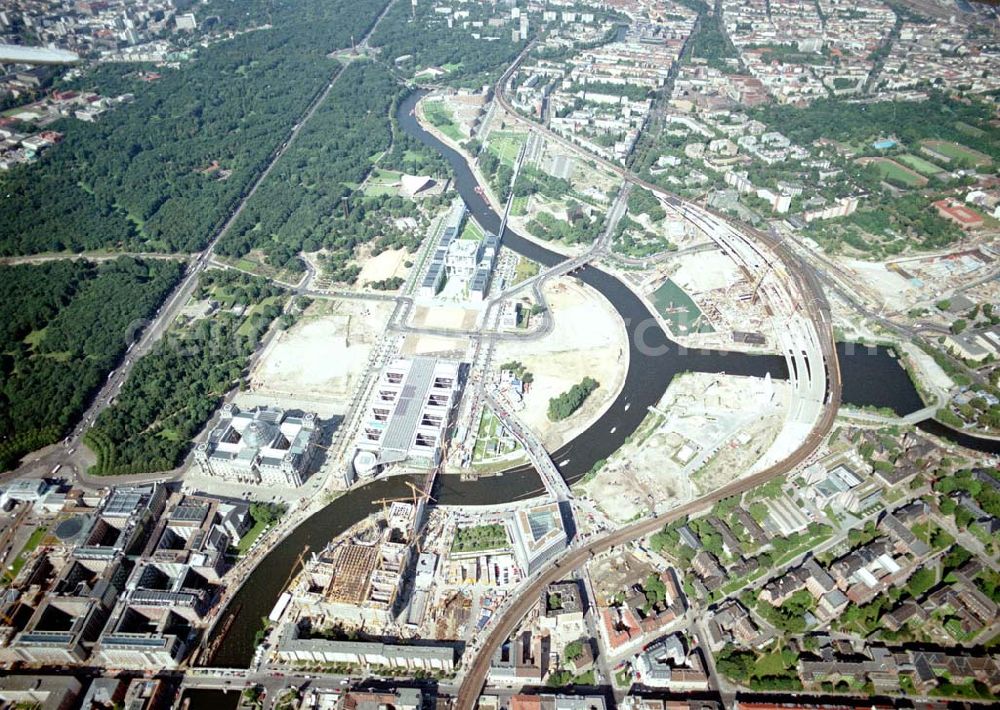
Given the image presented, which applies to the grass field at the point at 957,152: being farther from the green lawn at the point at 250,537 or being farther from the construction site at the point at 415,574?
the green lawn at the point at 250,537

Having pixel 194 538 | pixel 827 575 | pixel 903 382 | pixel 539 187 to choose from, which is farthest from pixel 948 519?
pixel 539 187

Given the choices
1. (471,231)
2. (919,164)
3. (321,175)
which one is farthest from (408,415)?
(919,164)

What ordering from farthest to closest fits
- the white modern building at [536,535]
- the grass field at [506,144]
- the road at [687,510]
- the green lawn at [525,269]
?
1. the grass field at [506,144]
2. the green lawn at [525,269]
3. the white modern building at [536,535]
4. the road at [687,510]

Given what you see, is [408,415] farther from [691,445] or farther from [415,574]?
[691,445]

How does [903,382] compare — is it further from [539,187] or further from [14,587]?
[14,587]

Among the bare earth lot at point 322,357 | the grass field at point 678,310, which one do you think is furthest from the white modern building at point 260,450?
the grass field at point 678,310

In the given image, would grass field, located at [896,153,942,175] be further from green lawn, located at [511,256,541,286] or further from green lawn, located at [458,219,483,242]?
green lawn, located at [458,219,483,242]

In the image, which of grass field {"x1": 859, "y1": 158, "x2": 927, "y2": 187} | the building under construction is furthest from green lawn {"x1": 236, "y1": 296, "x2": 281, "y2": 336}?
grass field {"x1": 859, "y1": 158, "x2": 927, "y2": 187}
